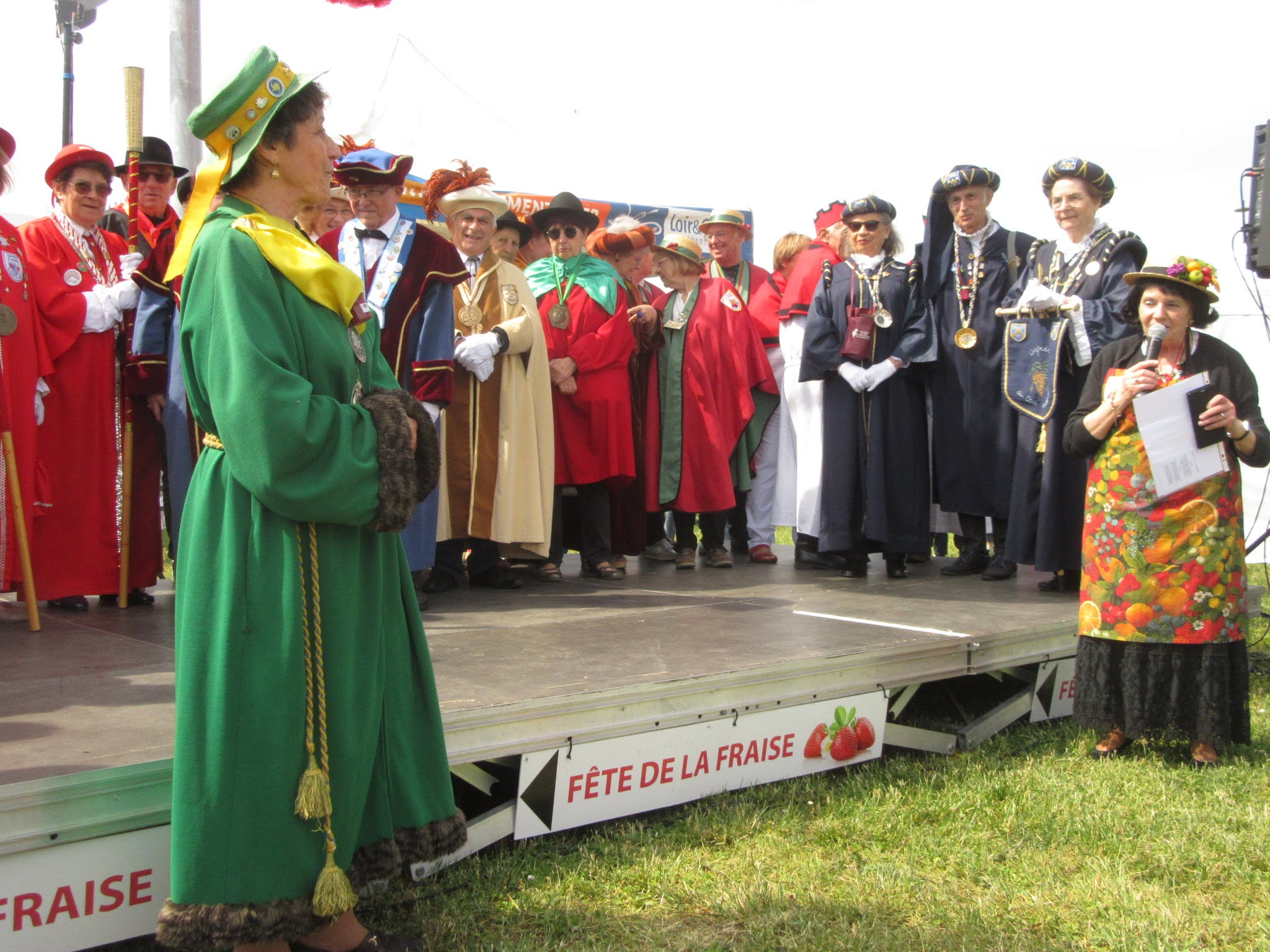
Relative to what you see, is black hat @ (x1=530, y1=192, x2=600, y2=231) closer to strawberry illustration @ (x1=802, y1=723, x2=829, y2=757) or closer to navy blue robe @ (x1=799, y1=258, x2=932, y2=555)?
navy blue robe @ (x1=799, y1=258, x2=932, y2=555)

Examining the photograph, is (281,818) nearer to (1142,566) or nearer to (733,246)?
(1142,566)

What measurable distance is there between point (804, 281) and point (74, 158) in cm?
364

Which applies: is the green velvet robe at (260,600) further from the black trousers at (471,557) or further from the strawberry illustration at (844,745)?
the black trousers at (471,557)

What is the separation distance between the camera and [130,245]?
4.90 m

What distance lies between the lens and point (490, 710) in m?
2.90

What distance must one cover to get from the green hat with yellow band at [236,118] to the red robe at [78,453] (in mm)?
2736

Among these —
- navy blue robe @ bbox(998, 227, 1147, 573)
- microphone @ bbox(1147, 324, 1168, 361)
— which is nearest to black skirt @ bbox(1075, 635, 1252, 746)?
Answer: microphone @ bbox(1147, 324, 1168, 361)

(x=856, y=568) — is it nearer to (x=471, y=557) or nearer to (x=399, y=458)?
(x=471, y=557)

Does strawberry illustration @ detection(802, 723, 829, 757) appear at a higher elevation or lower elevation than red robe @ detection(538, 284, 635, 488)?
lower

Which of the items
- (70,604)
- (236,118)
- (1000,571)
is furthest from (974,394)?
(236,118)

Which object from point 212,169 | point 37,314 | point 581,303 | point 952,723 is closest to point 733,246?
point 581,303

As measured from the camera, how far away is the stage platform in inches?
92.4

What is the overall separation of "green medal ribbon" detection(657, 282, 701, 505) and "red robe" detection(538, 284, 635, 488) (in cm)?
31

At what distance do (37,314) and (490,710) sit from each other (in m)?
2.78
